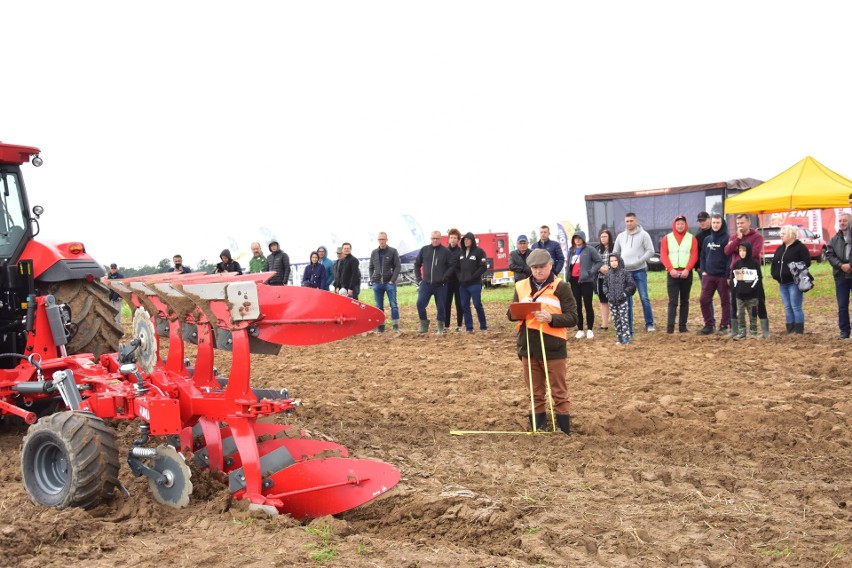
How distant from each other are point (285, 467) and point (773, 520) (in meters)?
2.95

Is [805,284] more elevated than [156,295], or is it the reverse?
[156,295]

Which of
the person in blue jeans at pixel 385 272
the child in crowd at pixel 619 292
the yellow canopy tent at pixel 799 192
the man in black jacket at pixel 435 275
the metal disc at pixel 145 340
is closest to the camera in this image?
the metal disc at pixel 145 340

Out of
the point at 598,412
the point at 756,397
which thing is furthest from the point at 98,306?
the point at 756,397

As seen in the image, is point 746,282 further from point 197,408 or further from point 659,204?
point 659,204

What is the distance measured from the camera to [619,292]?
460 inches

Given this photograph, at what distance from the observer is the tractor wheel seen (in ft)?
15.3

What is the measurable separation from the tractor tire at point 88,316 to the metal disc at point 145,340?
4.53 ft

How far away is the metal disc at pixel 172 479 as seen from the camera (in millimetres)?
4766

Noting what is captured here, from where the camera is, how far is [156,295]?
5422 millimetres

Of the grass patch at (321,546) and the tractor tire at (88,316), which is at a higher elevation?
the tractor tire at (88,316)

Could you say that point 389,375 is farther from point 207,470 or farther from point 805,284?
point 805,284

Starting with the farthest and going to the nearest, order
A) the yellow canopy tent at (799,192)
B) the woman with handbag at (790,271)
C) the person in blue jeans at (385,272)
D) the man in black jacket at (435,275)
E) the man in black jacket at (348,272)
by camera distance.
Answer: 1. the man in black jacket at (348,272)
2. the yellow canopy tent at (799,192)
3. the person in blue jeans at (385,272)
4. the man in black jacket at (435,275)
5. the woman with handbag at (790,271)

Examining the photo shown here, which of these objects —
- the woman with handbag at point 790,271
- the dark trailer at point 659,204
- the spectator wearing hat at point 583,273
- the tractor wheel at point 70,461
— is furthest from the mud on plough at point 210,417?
the dark trailer at point 659,204

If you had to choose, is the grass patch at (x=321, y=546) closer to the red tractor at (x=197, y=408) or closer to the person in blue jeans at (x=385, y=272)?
the red tractor at (x=197, y=408)
